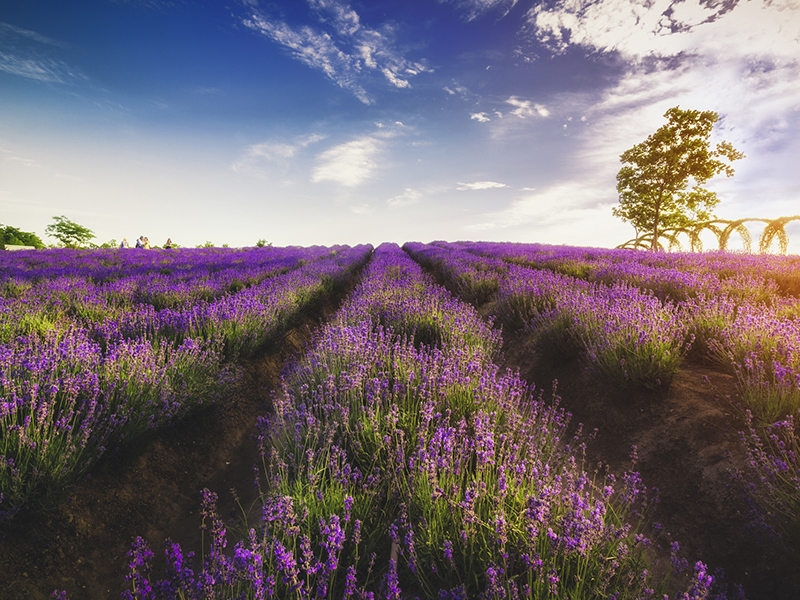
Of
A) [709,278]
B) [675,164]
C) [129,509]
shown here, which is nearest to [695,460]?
[129,509]

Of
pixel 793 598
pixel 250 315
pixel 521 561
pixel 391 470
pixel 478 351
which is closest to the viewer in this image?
pixel 521 561

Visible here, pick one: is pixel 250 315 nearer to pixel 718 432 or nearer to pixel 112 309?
pixel 112 309

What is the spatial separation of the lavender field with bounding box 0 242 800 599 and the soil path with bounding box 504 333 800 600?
0.04 feet

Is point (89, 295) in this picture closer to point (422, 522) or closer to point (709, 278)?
point (422, 522)

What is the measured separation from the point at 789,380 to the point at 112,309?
251 inches

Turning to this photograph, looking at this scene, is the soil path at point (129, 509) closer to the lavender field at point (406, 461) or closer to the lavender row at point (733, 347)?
the lavender field at point (406, 461)

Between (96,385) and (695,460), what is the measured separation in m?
3.68

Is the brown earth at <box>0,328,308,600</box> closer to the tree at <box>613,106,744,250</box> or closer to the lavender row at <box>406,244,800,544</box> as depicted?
the lavender row at <box>406,244,800,544</box>

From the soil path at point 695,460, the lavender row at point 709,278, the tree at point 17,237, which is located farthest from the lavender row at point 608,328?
the tree at point 17,237

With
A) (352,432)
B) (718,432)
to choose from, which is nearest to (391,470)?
(352,432)

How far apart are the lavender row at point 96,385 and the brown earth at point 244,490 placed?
7.6 inches

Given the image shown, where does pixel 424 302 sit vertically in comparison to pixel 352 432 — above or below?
above

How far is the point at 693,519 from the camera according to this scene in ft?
6.91

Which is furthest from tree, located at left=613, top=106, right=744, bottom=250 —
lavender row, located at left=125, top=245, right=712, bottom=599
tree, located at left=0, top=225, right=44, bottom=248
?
tree, located at left=0, top=225, right=44, bottom=248
